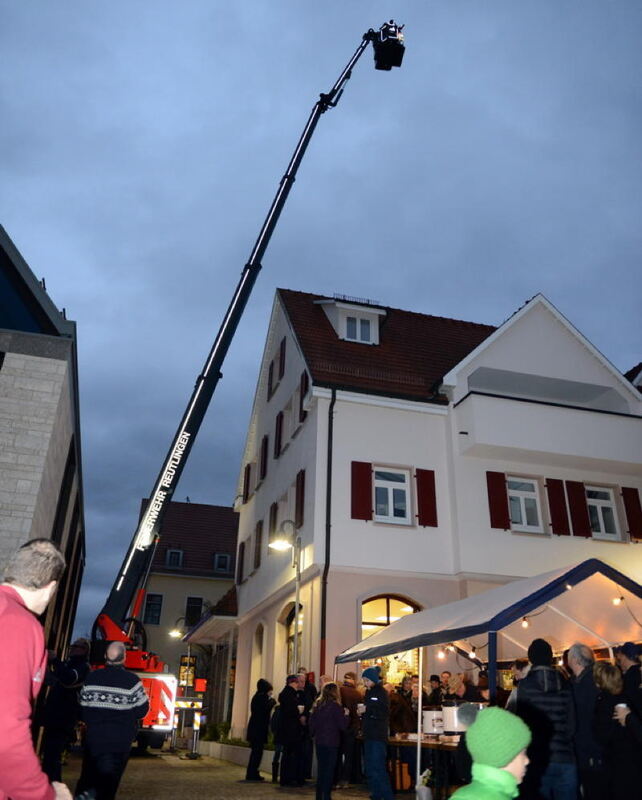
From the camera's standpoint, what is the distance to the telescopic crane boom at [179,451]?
14734 millimetres

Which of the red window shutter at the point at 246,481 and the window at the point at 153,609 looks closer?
the red window shutter at the point at 246,481

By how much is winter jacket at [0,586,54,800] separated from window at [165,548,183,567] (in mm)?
47677

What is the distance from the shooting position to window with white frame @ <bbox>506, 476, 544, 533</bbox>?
63.0 ft

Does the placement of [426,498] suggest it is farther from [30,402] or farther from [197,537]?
[197,537]

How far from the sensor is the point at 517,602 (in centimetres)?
1034

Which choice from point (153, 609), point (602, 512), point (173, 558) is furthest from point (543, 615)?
point (173, 558)

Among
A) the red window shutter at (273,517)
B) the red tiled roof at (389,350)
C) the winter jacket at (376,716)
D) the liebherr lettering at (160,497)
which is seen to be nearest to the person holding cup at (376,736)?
Result: the winter jacket at (376,716)

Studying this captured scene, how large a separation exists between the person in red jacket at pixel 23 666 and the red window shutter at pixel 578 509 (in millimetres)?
18322

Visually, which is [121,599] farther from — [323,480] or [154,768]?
[323,480]

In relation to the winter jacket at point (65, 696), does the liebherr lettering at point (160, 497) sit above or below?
above

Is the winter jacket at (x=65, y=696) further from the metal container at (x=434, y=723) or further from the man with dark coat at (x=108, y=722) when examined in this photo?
the metal container at (x=434, y=723)

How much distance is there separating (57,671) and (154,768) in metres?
9.44

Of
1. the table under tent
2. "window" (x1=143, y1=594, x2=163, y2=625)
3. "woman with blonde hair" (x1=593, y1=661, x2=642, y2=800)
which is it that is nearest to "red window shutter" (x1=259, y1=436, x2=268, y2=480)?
the table under tent

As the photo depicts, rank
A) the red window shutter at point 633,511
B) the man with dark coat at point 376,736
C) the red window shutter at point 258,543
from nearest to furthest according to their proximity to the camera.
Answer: the man with dark coat at point 376,736 → the red window shutter at point 633,511 → the red window shutter at point 258,543
